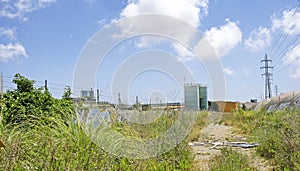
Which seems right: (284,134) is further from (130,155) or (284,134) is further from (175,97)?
(175,97)

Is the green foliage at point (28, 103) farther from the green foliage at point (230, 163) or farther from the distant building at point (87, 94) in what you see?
the green foliage at point (230, 163)

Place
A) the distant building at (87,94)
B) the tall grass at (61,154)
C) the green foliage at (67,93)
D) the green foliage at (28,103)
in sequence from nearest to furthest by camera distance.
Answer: the tall grass at (61,154) < the green foliage at (28,103) < the distant building at (87,94) < the green foliage at (67,93)

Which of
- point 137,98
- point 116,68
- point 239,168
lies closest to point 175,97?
point 137,98

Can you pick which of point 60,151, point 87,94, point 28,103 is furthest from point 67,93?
point 60,151

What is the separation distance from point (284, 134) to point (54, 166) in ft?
10.2

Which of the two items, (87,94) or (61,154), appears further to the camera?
(87,94)

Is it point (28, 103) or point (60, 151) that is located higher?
point (28, 103)

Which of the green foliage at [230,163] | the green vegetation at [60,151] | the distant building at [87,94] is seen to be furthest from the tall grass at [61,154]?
the distant building at [87,94]

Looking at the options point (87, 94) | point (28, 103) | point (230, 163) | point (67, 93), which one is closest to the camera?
point (230, 163)

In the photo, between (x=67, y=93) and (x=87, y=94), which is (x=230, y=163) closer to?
(x=87, y=94)

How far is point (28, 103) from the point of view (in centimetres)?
534

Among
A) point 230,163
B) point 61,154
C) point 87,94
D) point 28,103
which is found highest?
point 87,94

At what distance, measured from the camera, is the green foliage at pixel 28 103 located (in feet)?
16.2

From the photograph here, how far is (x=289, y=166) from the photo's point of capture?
3.44 m
